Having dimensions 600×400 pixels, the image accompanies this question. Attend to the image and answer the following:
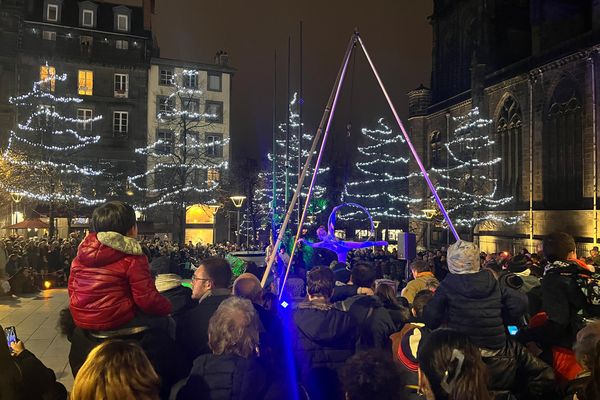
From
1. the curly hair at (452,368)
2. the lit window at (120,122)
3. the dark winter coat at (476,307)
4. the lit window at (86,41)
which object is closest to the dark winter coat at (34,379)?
the curly hair at (452,368)

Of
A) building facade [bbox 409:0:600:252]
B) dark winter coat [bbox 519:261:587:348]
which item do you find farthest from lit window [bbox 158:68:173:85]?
dark winter coat [bbox 519:261:587:348]

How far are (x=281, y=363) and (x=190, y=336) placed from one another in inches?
32.9

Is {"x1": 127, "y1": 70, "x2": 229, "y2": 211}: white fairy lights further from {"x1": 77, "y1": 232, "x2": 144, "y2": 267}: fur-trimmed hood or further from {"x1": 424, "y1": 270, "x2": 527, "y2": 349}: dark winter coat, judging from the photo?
{"x1": 424, "y1": 270, "x2": 527, "y2": 349}: dark winter coat

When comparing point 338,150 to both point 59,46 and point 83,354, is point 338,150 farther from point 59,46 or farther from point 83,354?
point 83,354

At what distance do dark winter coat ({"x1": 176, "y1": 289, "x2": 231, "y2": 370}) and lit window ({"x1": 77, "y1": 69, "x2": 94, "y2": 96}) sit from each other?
152ft

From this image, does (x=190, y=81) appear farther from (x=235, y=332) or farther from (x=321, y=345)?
(x=235, y=332)

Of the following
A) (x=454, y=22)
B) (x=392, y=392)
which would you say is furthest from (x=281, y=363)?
(x=454, y=22)

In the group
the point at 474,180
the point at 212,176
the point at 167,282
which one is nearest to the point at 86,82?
the point at 212,176

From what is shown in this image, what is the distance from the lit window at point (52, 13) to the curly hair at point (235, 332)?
164ft

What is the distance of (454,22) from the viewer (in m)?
47.2

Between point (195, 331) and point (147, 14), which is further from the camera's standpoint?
point (147, 14)

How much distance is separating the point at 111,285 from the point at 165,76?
48.2 metres

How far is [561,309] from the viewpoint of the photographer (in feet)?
16.2

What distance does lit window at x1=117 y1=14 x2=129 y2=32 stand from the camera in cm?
4794
